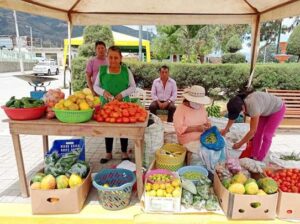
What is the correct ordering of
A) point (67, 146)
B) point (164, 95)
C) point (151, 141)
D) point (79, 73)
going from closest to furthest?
1. point (67, 146)
2. point (151, 141)
3. point (164, 95)
4. point (79, 73)

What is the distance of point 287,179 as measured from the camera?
2.76 meters

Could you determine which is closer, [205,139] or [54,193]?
[54,193]

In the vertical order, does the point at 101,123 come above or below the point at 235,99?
below

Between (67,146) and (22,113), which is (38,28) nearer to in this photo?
(67,146)

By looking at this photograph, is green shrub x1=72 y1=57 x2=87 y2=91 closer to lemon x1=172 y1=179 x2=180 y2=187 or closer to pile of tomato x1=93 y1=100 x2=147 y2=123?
pile of tomato x1=93 y1=100 x2=147 y2=123

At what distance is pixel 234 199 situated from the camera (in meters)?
2.51

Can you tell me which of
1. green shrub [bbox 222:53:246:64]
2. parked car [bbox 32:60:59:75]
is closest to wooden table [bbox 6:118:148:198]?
green shrub [bbox 222:53:246:64]

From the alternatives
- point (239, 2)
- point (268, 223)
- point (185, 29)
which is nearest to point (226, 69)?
point (239, 2)

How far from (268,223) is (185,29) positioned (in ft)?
44.2

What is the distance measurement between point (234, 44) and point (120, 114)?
21.7 meters

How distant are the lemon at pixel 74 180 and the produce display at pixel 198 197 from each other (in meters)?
1.05

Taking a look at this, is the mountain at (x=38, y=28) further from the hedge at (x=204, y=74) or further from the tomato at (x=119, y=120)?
the tomato at (x=119, y=120)

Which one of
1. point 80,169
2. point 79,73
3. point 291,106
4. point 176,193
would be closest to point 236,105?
point 176,193

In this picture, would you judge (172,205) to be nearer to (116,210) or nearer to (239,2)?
(116,210)
